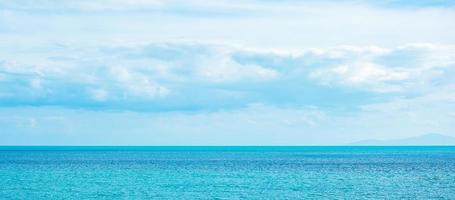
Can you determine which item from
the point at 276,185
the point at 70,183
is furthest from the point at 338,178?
the point at 70,183

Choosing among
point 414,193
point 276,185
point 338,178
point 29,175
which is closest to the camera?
point 414,193

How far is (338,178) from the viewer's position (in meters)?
75.9

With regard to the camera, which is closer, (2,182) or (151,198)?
(151,198)

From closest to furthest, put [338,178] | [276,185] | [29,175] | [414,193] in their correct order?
[414,193] → [276,185] → [338,178] → [29,175]

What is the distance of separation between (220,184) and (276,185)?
5797 mm

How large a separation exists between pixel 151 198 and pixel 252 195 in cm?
859

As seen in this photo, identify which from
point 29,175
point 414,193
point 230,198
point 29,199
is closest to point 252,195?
point 230,198

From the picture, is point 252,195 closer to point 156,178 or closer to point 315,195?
point 315,195

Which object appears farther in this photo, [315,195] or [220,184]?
[220,184]

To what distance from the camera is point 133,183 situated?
68938 mm

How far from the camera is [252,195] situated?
56562mm

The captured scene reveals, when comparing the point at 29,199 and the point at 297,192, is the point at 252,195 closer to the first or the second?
the point at 297,192

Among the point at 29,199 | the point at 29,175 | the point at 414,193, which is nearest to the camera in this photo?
the point at 29,199

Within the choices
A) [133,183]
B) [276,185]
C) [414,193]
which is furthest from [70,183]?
[414,193]
